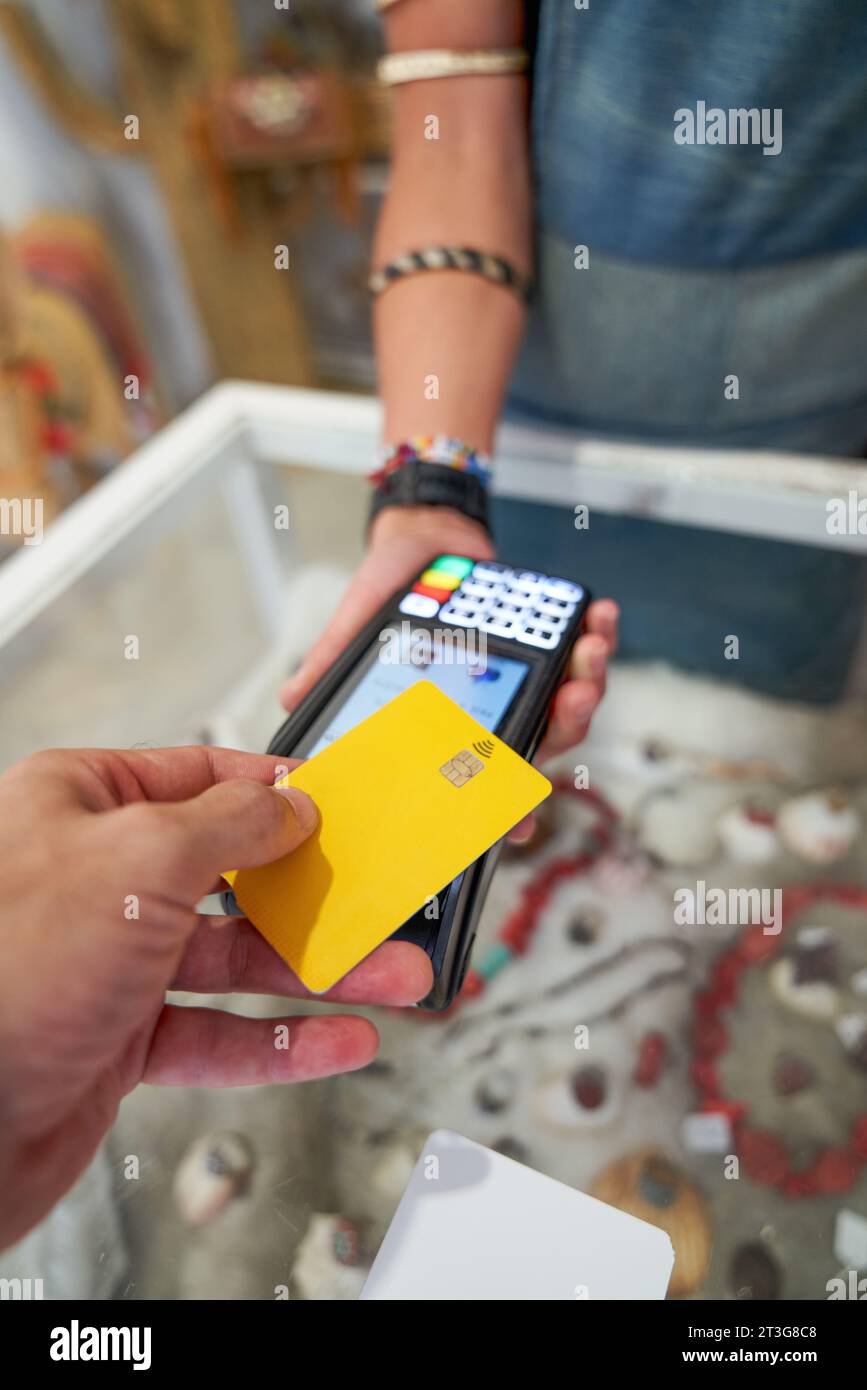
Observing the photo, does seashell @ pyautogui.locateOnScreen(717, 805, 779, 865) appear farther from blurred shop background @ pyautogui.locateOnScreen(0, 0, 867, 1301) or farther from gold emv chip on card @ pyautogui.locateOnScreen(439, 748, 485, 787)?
gold emv chip on card @ pyautogui.locateOnScreen(439, 748, 485, 787)

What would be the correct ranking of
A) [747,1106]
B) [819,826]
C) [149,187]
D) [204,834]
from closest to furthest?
1. [204,834]
2. [747,1106]
3. [819,826]
4. [149,187]

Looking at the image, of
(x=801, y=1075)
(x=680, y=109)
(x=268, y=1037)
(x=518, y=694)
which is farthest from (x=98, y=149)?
(x=801, y=1075)

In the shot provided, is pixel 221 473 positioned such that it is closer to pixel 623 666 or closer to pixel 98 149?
pixel 623 666

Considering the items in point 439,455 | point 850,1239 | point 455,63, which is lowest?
point 850,1239

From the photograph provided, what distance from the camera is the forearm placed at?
57 cm

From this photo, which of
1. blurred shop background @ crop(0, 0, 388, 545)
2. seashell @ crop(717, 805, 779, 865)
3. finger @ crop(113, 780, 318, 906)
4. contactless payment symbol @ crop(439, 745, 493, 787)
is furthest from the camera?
blurred shop background @ crop(0, 0, 388, 545)

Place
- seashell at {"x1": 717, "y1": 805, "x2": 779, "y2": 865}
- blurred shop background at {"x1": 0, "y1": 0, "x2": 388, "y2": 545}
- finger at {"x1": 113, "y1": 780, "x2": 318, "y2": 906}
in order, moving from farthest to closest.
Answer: blurred shop background at {"x1": 0, "y1": 0, "x2": 388, "y2": 545} < seashell at {"x1": 717, "y1": 805, "x2": 779, "y2": 865} < finger at {"x1": 113, "y1": 780, "x2": 318, "y2": 906}

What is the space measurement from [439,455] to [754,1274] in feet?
1.56

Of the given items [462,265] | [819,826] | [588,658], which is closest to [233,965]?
[588,658]

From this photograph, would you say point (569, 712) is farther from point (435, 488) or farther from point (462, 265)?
point (462, 265)

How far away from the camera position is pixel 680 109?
1.57ft

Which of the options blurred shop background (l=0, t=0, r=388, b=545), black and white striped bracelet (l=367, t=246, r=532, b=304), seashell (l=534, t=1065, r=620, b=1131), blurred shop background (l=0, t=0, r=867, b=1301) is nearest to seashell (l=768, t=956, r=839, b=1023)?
blurred shop background (l=0, t=0, r=867, b=1301)

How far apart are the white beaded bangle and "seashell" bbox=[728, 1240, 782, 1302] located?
0.69m

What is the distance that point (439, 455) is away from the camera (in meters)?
0.55
